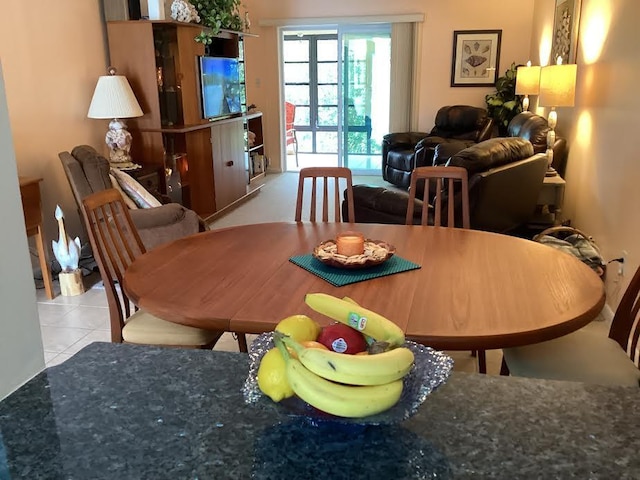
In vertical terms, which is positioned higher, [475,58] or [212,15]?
[212,15]

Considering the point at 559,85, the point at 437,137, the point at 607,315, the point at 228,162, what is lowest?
the point at 607,315

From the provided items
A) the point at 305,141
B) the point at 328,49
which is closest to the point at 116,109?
the point at 328,49

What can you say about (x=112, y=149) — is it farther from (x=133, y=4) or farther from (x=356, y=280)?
(x=356, y=280)

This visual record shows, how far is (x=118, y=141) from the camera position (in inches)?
175

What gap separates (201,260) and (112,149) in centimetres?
275

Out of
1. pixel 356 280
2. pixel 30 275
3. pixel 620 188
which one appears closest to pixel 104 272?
pixel 356 280

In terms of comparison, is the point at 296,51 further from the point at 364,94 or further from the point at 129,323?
the point at 129,323

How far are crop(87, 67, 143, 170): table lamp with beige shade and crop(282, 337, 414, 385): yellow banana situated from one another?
→ 400cm

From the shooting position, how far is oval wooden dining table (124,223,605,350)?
5.15ft

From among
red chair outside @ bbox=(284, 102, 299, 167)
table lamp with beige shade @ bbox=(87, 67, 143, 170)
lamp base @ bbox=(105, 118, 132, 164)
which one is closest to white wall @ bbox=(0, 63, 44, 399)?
table lamp with beige shade @ bbox=(87, 67, 143, 170)

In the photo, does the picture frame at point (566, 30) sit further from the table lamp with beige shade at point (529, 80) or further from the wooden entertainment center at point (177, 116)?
the wooden entertainment center at point (177, 116)

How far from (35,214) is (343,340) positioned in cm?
323

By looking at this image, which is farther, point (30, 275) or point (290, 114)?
point (290, 114)

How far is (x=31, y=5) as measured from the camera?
12.9 feet
